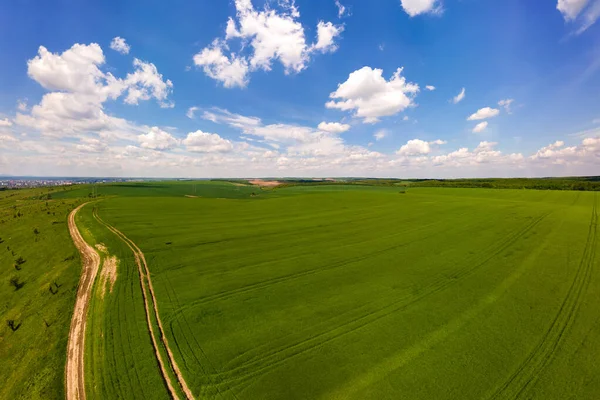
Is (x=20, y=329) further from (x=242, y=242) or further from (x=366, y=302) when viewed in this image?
(x=366, y=302)

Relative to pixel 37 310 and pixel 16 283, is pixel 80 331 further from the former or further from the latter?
pixel 16 283

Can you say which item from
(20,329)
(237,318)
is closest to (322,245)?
(237,318)

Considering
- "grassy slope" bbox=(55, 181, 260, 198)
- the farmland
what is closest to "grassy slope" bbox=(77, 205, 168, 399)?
the farmland

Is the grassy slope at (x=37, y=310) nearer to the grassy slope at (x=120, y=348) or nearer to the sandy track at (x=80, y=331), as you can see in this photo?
the sandy track at (x=80, y=331)

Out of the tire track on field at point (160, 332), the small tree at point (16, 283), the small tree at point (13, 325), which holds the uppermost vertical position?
the tire track on field at point (160, 332)

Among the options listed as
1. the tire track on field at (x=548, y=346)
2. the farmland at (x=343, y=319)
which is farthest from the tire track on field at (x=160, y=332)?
the tire track on field at (x=548, y=346)

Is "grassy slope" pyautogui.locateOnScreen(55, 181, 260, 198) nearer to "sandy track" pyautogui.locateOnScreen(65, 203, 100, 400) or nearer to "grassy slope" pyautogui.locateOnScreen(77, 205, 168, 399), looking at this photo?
"sandy track" pyautogui.locateOnScreen(65, 203, 100, 400)
